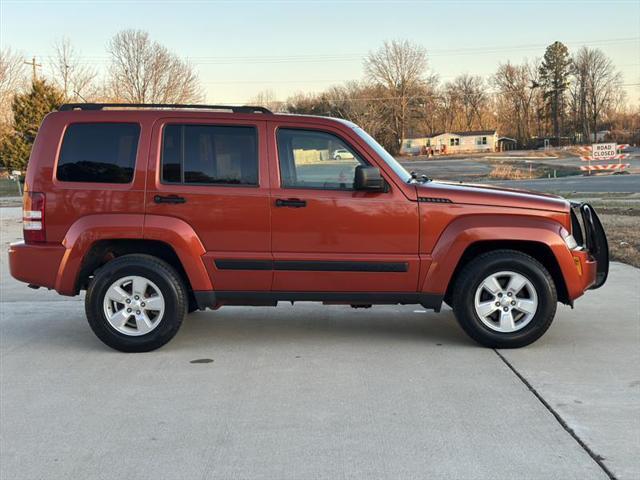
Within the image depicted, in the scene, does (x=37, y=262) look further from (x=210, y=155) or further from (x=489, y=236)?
(x=489, y=236)

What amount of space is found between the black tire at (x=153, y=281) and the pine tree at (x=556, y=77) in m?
106

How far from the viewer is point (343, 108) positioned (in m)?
75.4

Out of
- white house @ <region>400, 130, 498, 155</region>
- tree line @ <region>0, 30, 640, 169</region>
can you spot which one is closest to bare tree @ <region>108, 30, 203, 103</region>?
tree line @ <region>0, 30, 640, 169</region>

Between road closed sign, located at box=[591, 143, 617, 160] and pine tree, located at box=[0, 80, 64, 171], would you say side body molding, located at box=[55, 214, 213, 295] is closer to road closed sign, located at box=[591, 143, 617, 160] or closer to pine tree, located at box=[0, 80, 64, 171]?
road closed sign, located at box=[591, 143, 617, 160]

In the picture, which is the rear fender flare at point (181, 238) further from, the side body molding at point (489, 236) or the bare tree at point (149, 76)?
the bare tree at point (149, 76)

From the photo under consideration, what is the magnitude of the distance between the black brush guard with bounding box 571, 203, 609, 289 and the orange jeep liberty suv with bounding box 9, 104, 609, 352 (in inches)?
8.6

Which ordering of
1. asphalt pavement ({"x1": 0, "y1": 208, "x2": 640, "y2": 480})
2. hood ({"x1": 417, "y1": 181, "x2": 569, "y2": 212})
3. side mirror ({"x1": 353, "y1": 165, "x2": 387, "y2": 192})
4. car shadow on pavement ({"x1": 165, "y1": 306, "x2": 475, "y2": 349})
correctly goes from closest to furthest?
asphalt pavement ({"x1": 0, "y1": 208, "x2": 640, "y2": 480}) → side mirror ({"x1": 353, "y1": 165, "x2": 387, "y2": 192}) → hood ({"x1": 417, "y1": 181, "x2": 569, "y2": 212}) → car shadow on pavement ({"x1": 165, "y1": 306, "x2": 475, "y2": 349})

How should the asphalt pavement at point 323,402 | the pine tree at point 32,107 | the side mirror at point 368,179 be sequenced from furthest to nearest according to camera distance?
the pine tree at point 32,107 → the side mirror at point 368,179 → the asphalt pavement at point 323,402

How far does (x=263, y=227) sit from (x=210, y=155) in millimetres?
789

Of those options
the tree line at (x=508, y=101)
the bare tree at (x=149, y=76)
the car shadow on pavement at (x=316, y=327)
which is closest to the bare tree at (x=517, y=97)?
the tree line at (x=508, y=101)

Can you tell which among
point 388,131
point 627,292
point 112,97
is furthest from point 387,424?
point 388,131

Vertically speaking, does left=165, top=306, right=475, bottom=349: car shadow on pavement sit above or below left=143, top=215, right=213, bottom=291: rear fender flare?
below

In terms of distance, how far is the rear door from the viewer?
17.5ft

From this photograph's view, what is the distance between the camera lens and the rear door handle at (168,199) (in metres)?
5.34
